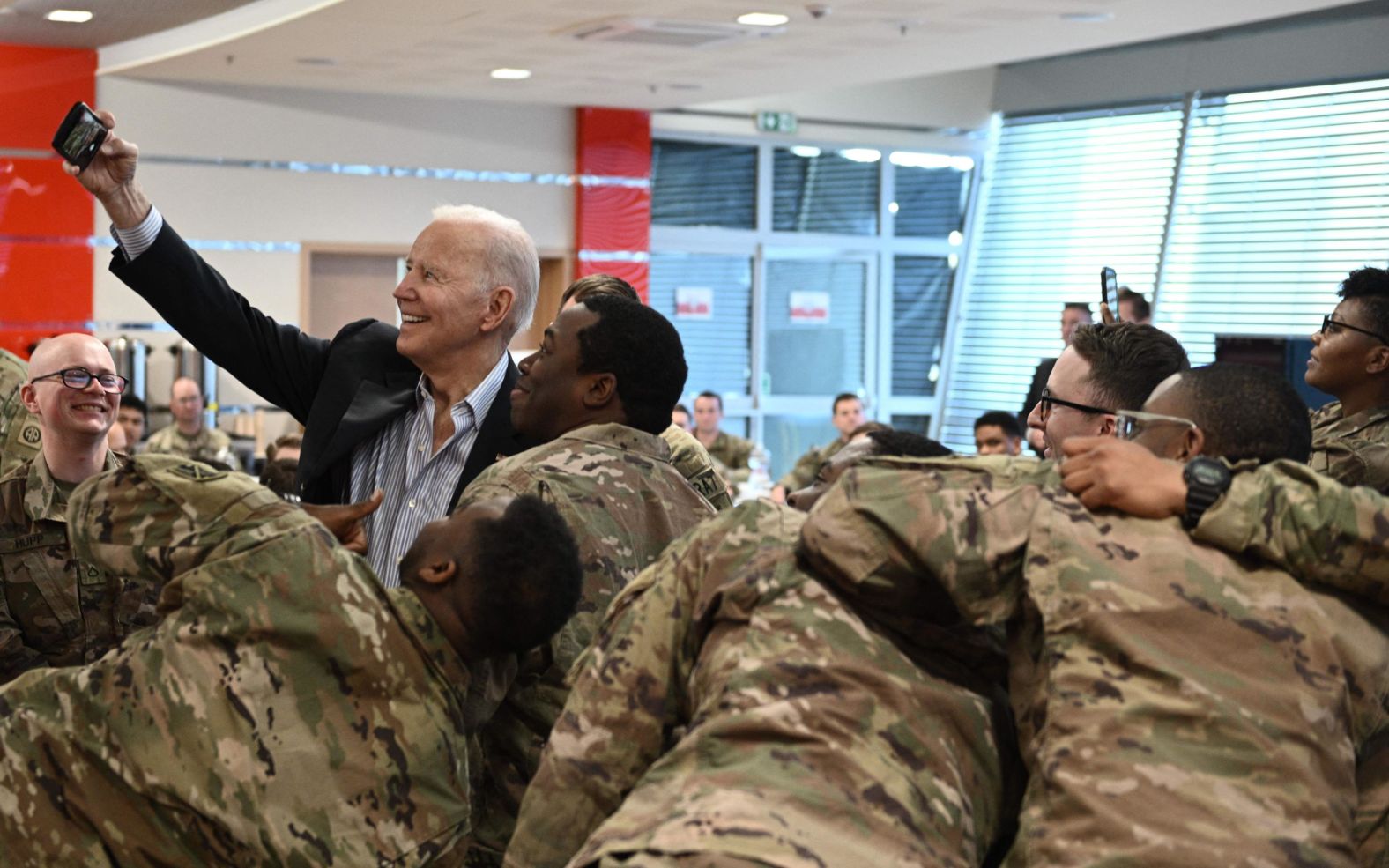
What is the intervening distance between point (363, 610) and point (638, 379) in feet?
2.44

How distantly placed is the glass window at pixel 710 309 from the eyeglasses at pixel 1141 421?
36.5 feet

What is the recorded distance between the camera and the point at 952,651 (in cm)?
194

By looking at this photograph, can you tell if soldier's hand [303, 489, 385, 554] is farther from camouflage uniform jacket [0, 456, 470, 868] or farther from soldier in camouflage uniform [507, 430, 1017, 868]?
soldier in camouflage uniform [507, 430, 1017, 868]

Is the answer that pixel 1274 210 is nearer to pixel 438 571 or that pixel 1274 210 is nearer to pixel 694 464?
pixel 694 464

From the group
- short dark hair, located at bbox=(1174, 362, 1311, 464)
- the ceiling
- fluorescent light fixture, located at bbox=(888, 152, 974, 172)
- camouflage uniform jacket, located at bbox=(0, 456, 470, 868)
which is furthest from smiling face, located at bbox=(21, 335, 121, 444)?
fluorescent light fixture, located at bbox=(888, 152, 974, 172)

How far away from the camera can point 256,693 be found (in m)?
2.06

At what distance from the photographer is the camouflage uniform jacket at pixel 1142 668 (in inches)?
66.4

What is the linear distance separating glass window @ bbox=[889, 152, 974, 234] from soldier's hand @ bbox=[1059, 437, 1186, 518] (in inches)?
488

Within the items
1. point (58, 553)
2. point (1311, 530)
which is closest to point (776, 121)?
point (58, 553)

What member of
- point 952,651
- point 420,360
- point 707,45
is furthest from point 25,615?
point 707,45

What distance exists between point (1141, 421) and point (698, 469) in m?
1.23

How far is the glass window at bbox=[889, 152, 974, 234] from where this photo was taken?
14.0 meters

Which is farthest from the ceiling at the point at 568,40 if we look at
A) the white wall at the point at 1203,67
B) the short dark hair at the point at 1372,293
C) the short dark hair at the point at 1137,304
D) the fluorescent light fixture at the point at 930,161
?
the short dark hair at the point at 1372,293

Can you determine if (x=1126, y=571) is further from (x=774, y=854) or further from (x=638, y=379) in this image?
(x=638, y=379)
